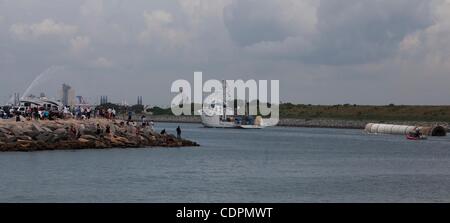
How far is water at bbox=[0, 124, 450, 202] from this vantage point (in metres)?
37.3

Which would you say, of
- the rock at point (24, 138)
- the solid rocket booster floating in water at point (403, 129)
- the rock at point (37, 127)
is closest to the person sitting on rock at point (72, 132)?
the rock at point (37, 127)

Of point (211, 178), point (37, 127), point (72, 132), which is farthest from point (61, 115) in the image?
point (211, 178)

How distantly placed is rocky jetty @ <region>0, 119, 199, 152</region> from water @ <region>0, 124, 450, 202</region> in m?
2.23

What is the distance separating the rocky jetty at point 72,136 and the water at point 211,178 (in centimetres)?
223

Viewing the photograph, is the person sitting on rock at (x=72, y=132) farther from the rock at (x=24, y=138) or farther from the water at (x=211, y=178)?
the rock at (x=24, y=138)

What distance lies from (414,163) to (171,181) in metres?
26.6

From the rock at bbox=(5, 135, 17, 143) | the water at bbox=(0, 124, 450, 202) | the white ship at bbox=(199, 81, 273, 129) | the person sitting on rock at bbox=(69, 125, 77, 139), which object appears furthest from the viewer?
the white ship at bbox=(199, 81, 273, 129)

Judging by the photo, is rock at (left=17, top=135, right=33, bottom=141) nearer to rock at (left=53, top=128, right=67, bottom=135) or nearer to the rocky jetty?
the rocky jetty

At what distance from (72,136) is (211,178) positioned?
23.0m

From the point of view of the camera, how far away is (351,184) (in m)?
44.7

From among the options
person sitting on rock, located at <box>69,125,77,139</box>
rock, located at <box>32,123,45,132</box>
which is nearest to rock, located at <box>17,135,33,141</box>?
rock, located at <box>32,123,45,132</box>

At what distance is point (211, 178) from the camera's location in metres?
46.3

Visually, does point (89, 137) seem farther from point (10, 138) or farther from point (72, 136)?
point (10, 138)
